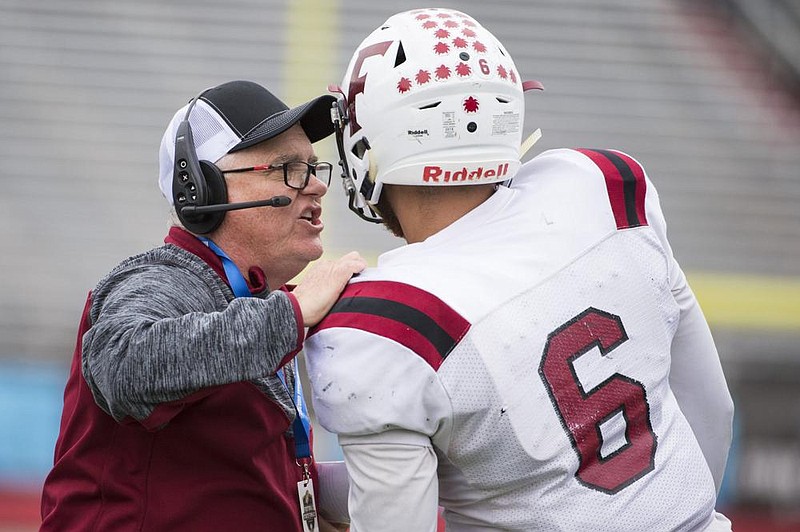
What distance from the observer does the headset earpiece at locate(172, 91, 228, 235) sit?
220 cm

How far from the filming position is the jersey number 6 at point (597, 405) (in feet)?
5.59

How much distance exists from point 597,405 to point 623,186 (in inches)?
15.9

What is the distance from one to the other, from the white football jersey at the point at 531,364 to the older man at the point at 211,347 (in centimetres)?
16

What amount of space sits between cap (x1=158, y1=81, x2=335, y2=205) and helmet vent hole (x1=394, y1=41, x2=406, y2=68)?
440 mm

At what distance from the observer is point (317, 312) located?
1.76m

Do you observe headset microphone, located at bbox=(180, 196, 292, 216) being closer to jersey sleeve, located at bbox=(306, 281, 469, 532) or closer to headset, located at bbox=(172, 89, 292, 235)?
headset, located at bbox=(172, 89, 292, 235)

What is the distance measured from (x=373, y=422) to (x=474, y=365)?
17cm

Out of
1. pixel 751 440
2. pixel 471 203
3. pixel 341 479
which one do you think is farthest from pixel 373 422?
pixel 751 440

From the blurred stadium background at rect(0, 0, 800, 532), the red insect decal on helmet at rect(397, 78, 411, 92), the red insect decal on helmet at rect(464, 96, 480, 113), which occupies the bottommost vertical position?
the blurred stadium background at rect(0, 0, 800, 532)

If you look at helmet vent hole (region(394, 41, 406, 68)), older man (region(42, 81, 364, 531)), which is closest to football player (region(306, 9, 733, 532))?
helmet vent hole (region(394, 41, 406, 68))

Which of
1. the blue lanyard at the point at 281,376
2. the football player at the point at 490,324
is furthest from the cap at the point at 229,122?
the football player at the point at 490,324

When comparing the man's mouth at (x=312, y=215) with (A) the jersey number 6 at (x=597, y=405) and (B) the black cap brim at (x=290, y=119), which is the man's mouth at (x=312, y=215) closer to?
(B) the black cap brim at (x=290, y=119)

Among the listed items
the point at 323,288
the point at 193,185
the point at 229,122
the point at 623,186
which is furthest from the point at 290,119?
the point at 623,186

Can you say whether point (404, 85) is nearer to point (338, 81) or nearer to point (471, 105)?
point (471, 105)
